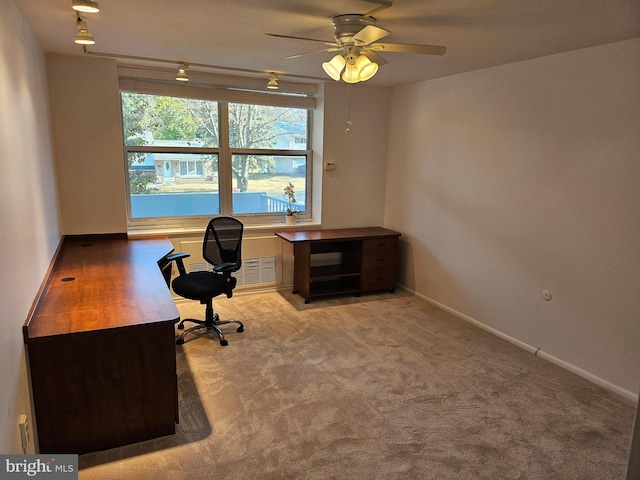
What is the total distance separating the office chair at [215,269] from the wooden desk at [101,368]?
97 centimetres

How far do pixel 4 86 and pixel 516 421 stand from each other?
10.9ft

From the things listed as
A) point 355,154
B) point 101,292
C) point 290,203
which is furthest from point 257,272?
point 101,292

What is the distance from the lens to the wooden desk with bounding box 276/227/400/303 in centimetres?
461

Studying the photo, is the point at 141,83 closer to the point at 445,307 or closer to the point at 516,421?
the point at 445,307

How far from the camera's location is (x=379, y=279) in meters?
4.88

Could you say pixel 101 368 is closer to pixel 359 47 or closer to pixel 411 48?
pixel 359 47

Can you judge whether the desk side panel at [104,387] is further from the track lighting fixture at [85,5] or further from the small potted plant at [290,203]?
the small potted plant at [290,203]

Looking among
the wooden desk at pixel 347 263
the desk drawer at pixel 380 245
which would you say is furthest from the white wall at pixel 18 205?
Answer: the desk drawer at pixel 380 245

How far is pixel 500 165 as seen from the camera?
3699mm

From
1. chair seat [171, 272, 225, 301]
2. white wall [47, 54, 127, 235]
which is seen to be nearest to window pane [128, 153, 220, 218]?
white wall [47, 54, 127, 235]

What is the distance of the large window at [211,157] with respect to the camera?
4.36 metres

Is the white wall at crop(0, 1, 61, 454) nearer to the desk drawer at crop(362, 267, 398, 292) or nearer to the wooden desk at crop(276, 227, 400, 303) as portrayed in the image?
the wooden desk at crop(276, 227, 400, 303)

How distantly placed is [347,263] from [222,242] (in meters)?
1.74

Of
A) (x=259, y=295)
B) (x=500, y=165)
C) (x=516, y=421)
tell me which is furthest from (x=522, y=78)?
(x=259, y=295)
